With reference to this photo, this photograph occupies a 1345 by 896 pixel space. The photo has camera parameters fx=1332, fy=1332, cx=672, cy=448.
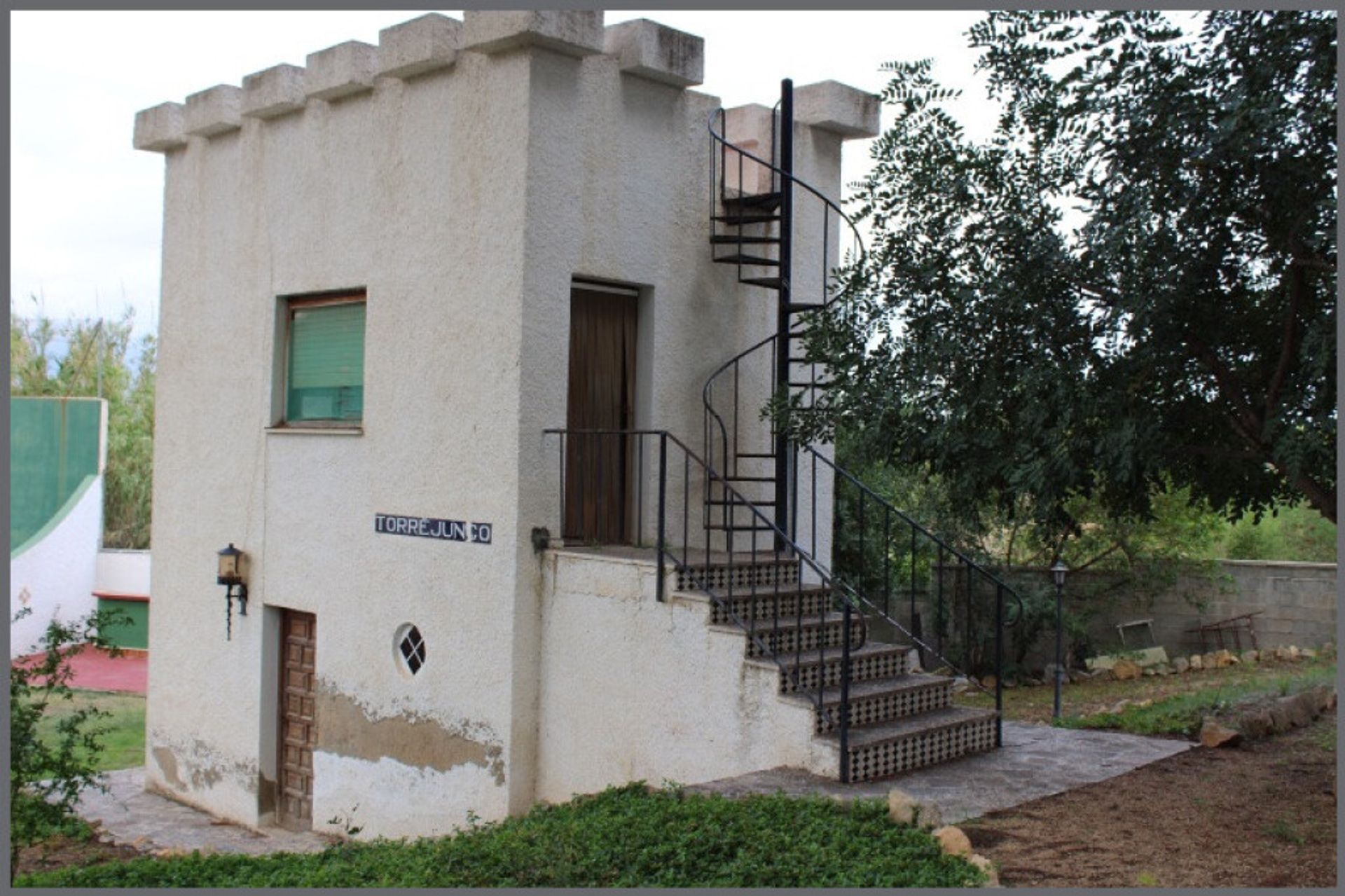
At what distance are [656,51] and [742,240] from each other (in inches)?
60.7

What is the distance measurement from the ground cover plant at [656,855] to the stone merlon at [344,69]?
19.8 ft

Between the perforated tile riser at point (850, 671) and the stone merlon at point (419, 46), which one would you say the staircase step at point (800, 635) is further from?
the stone merlon at point (419, 46)

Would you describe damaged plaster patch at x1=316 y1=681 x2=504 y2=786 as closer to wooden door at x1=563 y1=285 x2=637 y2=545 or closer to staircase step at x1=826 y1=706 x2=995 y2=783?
wooden door at x1=563 y1=285 x2=637 y2=545

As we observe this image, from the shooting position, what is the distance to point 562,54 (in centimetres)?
953

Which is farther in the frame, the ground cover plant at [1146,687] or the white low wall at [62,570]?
the white low wall at [62,570]

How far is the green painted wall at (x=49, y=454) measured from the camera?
2578cm

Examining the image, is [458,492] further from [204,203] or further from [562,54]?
[204,203]

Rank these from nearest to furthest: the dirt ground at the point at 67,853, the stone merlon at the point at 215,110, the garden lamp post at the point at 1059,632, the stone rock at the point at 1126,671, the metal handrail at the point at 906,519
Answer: the metal handrail at the point at 906,519 → the dirt ground at the point at 67,853 → the stone merlon at the point at 215,110 → the garden lamp post at the point at 1059,632 → the stone rock at the point at 1126,671

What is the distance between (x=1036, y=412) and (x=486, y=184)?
469cm

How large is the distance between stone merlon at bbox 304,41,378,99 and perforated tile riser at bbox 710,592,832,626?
5151 millimetres

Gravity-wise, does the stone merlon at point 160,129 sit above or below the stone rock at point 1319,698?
above

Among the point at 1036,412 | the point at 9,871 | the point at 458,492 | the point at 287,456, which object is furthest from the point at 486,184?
the point at 9,871

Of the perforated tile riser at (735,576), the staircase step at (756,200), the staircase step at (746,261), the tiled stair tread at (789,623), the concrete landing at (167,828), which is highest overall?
the staircase step at (756,200)

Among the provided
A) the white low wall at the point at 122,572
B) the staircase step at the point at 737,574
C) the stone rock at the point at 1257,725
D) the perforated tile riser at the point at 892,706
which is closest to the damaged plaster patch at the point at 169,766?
the staircase step at the point at 737,574
